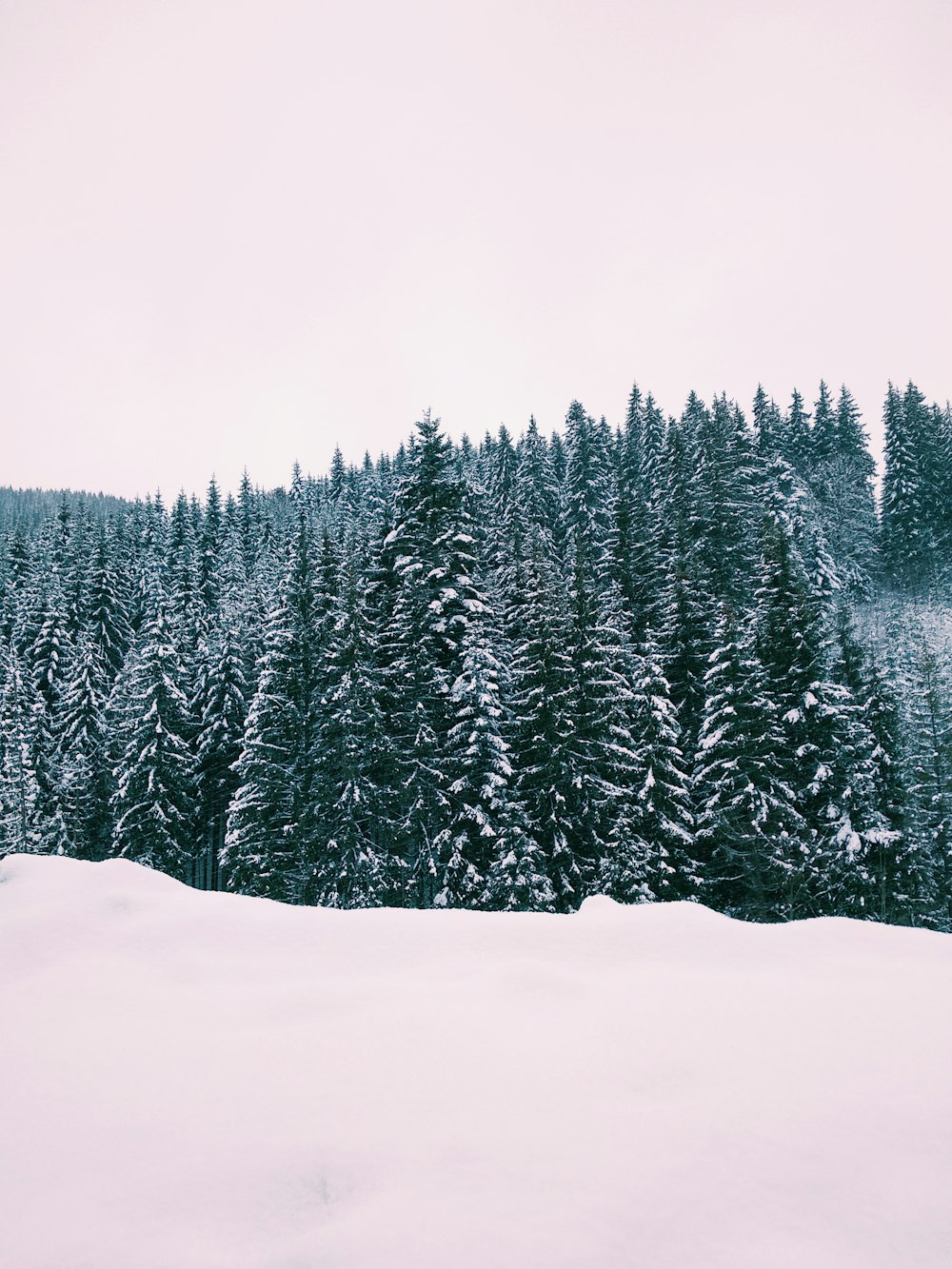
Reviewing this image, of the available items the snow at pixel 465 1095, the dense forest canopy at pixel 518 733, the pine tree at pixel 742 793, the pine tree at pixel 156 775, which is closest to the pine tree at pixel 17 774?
the dense forest canopy at pixel 518 733

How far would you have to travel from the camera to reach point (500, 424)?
81688mm

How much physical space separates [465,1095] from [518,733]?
20730 millimetres

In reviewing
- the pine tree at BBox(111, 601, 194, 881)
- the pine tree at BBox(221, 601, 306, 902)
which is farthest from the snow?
the pine tree at BBox(111, 601, 194, 881)

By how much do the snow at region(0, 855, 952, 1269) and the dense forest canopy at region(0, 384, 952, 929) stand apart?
15354mm

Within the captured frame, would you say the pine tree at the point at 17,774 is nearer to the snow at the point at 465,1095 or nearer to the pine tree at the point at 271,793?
the pine tree at the point at 271,793

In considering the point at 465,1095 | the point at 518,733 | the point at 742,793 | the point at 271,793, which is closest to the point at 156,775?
the point at 271,793

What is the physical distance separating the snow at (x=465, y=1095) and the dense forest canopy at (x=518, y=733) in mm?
Result: 15354

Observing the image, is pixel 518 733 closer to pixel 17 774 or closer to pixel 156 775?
Result: pixel 156 775

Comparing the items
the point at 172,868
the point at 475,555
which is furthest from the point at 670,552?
the point at 172,868

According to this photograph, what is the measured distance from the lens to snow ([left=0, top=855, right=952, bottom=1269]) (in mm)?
2615

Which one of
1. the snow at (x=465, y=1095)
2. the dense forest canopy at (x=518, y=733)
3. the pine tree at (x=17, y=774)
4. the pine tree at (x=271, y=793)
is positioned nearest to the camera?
the snow at (x=465, y=1095)

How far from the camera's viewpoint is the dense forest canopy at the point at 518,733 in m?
22.8

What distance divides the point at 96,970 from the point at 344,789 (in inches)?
754

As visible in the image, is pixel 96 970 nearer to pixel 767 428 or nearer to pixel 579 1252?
pixel 579 1252
